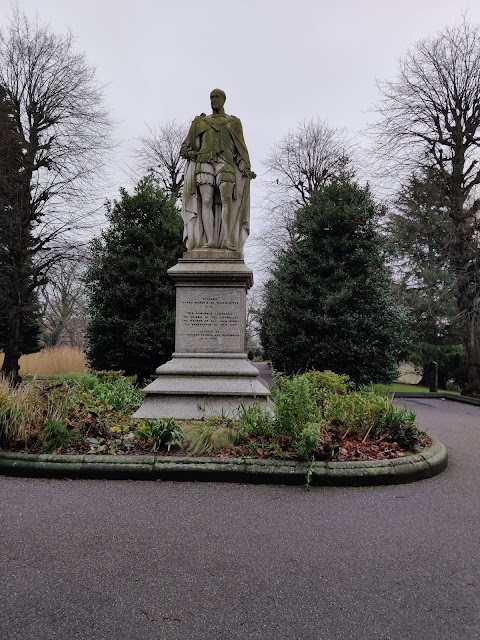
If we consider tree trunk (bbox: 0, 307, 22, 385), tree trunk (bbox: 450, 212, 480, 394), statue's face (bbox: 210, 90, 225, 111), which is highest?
statue's face (bbox: 210, 90, 225, 111)

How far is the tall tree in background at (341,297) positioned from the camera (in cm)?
1617

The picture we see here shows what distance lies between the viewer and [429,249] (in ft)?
62.5

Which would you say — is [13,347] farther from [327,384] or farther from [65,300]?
[65,300]

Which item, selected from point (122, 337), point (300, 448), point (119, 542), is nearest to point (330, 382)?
point (300, 448)

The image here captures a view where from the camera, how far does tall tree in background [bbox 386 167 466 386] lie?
17.1 metres

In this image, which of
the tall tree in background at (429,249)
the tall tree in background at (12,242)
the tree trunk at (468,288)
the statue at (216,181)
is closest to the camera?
the statue at (216,181)

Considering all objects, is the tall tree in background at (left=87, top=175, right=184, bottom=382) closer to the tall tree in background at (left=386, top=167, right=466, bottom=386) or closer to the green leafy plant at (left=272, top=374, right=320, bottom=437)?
the tall tree in background at (left=386, top=167, right=466, bottom=386)

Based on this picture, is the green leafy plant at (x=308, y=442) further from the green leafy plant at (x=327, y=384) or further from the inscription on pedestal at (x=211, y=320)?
the green leafy plant at (x=327, y=384)

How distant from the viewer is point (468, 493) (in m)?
A: 4.30

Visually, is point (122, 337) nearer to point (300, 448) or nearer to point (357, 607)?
point (300, 448)

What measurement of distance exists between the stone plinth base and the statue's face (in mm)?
4535

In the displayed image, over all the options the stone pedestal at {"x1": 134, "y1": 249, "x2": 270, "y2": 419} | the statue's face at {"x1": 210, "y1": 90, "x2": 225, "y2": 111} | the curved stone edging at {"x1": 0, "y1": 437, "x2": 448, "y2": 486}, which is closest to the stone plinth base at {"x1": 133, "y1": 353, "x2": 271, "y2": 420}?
the stone pedestal at {"x1": 134, "y1": 249, "x2": 270, "y2": 419}

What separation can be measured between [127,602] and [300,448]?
2.48 meters

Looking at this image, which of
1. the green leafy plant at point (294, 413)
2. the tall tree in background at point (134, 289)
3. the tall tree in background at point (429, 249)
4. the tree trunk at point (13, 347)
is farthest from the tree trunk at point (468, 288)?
the tree trunk at point (13, 347)
